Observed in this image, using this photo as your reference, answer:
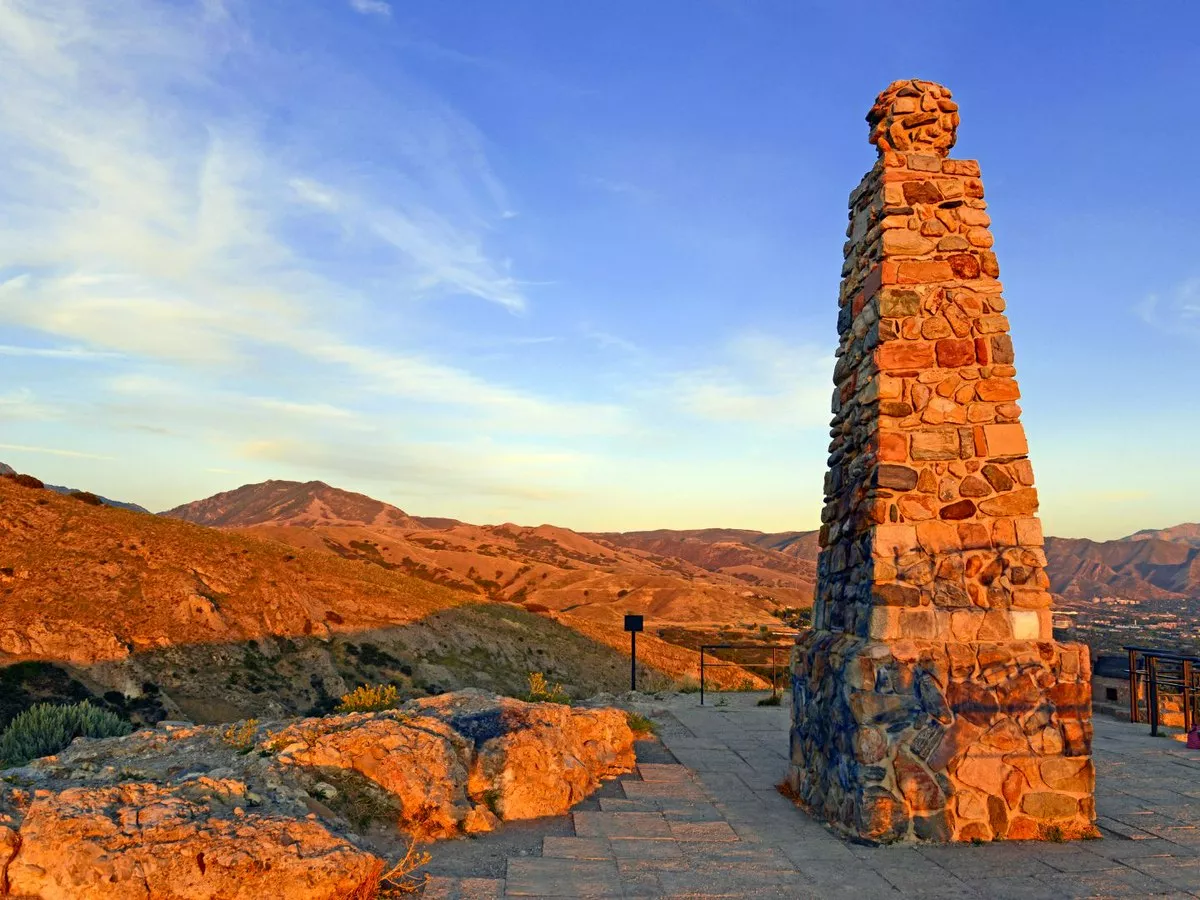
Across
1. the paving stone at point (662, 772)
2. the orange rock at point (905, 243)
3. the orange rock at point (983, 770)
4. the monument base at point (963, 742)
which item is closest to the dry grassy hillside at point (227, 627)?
the paving stone at point (662, 772)

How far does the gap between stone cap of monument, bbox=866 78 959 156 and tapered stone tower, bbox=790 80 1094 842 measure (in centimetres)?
2

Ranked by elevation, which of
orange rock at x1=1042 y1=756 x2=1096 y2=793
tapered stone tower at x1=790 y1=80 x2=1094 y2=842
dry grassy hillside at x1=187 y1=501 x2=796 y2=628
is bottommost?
dry grassy hillside at x1=187 y1=501 x2=796 y2=628

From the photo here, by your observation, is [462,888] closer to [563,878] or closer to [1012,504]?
[563,878]

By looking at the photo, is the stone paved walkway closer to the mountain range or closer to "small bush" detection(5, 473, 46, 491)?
the mountain range

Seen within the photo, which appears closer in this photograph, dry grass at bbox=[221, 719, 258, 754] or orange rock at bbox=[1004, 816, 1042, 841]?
orange rock at bbox=[1004, 816, 1042, 841]

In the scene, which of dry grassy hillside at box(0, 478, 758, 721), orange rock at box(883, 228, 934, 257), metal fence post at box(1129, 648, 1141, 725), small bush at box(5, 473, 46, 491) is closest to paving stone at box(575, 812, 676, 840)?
orange rock at box(883, 228, 934, 257)

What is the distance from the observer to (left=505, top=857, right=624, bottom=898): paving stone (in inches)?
193

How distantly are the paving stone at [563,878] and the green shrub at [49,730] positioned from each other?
842cm

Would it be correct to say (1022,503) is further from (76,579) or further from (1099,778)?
(76,579)

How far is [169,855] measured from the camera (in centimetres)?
420

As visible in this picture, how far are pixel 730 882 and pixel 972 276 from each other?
5556mm

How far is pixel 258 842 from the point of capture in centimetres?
443

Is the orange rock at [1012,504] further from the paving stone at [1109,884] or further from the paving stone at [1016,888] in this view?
the paving stone at [1016,888]

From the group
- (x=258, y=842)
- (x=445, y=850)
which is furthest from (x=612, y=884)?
(x=258, y=842)
